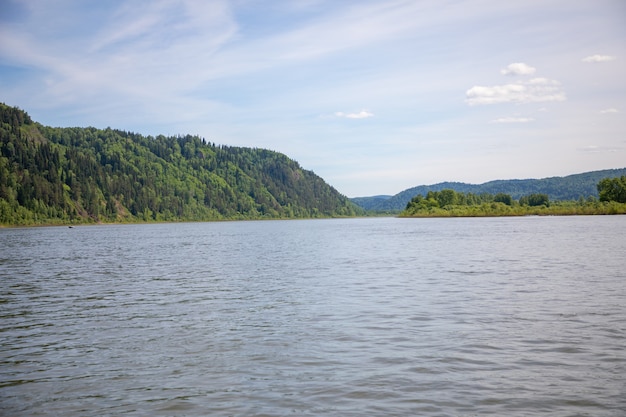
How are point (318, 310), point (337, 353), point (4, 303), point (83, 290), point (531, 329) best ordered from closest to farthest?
point (337, 353) < point (531, 329) < point (318, 310) < point (4, 303) < point (83, 290)

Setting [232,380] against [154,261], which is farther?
[154,261]

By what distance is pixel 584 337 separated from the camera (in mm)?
18422

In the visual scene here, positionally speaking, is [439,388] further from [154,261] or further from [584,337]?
[154,261]

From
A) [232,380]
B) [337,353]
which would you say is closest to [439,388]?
[337,353]

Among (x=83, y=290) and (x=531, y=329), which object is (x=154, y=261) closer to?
(x=83, y=290)

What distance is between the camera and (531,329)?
20078mm

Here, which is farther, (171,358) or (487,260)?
(487,260)

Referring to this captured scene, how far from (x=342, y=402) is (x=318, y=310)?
1289 cm

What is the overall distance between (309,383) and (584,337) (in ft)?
34.0

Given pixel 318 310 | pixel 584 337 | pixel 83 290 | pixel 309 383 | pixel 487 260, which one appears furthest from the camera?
pixel 487 260

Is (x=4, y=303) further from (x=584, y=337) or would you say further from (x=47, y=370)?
(x=584, y=337)

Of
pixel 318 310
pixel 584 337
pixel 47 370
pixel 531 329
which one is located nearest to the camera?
pixel 47 370

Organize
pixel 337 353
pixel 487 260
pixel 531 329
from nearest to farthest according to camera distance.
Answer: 1. pixel 337 353
2. pixel 531 329
3. pixel 487 260

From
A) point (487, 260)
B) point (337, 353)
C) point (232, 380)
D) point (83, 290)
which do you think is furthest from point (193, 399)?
point (487, 260)
